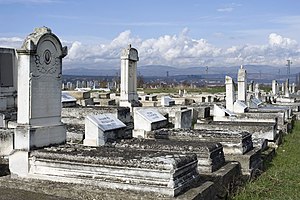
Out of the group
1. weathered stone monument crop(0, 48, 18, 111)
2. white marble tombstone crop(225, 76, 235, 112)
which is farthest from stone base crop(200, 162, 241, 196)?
white marble tombstone crop(225, 76, 235, 112)

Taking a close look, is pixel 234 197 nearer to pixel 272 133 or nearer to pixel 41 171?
pixel 41 171

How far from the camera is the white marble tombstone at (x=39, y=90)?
293 inches

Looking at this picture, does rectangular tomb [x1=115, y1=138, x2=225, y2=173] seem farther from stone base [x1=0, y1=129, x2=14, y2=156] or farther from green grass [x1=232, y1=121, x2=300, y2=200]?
stone base [x1=0, y1=129, x2=14, y2=156]

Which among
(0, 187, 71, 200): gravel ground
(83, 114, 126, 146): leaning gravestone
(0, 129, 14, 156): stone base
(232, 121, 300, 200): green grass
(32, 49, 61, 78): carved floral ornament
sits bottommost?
(232, 121, 300, 200): green grass

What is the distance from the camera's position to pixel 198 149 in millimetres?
8070

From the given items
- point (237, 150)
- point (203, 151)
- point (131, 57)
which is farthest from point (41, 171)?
point (131, 57)

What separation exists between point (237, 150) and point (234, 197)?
6.68 feet

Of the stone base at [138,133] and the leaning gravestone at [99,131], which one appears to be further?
the stone base at [138,133]

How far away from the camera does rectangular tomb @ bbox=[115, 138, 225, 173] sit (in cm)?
798

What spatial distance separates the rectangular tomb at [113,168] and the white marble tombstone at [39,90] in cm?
38

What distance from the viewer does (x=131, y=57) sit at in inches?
655

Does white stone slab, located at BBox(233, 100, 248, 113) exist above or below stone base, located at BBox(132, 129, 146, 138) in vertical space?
above

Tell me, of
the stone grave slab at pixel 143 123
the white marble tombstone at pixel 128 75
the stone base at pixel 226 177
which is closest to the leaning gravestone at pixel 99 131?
the stone grave slab at pixel 143 123

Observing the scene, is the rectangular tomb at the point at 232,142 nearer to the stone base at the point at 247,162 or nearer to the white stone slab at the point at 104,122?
the stone base at the point at 247,162
